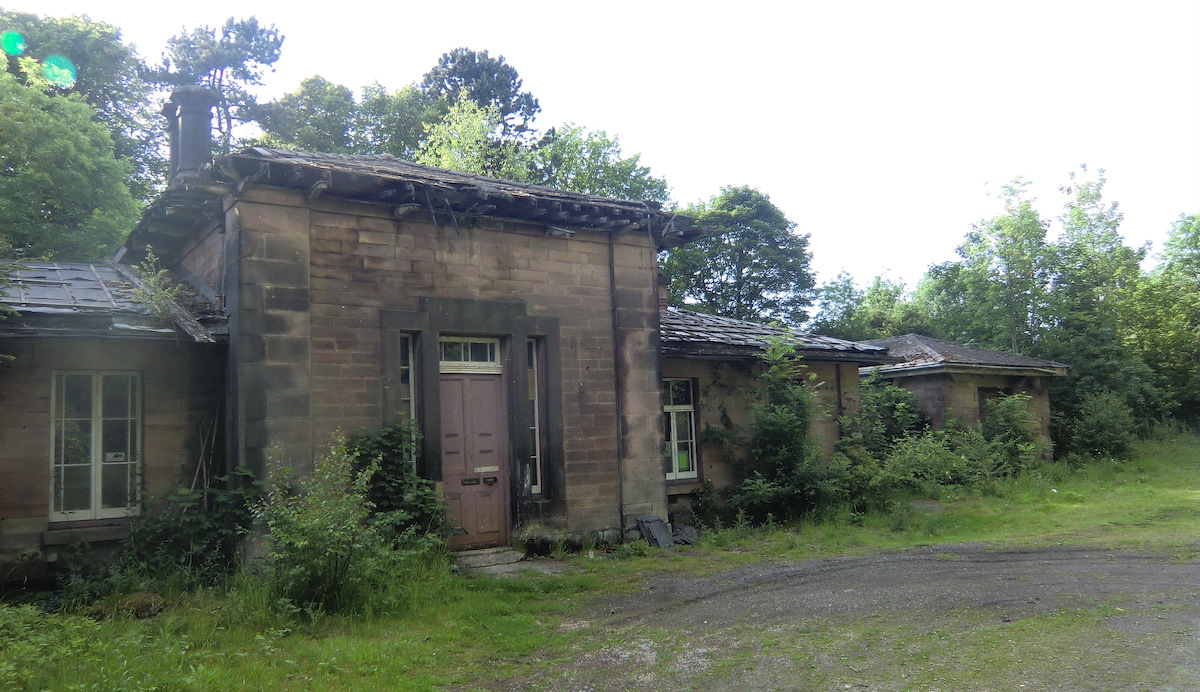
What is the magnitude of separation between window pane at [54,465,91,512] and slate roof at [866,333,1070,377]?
15.1 metres

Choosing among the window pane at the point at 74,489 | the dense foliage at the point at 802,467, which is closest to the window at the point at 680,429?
the dense foliage at the point at 802,467

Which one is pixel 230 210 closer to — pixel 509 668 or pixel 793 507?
pixel 509 668

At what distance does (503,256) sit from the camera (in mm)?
9500

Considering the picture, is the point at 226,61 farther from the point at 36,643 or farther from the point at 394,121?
the point at 36,643

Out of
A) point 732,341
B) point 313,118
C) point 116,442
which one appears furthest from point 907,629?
point 313,118

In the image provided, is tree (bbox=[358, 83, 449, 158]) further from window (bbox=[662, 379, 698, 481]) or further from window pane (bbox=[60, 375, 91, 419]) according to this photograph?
window pane (bbox=[60, 375, 91, 419])

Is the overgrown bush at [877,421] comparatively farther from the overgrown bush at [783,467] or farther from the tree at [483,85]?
the tree at [483,85]

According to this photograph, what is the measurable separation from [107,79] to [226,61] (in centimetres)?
523

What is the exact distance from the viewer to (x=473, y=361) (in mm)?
9297

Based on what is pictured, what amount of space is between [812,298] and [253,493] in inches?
1099

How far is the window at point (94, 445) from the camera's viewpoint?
781 cm

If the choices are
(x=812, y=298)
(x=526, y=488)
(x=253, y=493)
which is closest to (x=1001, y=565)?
(x=526, y=488)

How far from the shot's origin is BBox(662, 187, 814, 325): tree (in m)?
31.0

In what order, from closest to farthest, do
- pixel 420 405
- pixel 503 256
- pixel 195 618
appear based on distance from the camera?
pixel 195 618 → pixel 420 405 → pixel 503 256
